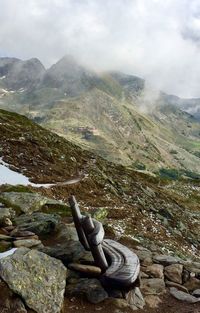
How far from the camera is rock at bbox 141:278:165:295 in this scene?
20.7m

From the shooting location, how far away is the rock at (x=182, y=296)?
20406mm

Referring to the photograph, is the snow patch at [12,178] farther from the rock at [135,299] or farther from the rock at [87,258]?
the rock at [135,299]

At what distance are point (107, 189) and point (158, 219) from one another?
779cm

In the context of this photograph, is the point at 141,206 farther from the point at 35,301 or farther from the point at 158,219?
the point at 35,301

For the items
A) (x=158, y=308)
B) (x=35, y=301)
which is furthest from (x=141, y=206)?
(x=35, y=301)

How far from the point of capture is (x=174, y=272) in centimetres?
2270

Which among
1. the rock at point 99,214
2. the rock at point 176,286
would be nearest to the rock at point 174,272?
the rock at point 176,286

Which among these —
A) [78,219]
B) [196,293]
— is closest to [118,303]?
[78,219]

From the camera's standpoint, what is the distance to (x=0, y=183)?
41438 millimetres

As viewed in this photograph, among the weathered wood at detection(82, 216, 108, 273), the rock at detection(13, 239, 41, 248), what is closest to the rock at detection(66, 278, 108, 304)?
the weathered wood at detection(82, 216, 108, 273)

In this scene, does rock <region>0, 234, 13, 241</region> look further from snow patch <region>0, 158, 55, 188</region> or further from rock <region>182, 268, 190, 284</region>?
snow patch <region>0, 158, 55, 188</region>

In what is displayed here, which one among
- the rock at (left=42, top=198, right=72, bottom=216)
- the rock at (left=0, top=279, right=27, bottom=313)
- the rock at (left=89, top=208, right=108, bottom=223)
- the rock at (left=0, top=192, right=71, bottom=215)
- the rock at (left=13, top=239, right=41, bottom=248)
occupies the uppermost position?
the rock at (left=0, top=279, right=27, bottom=313)

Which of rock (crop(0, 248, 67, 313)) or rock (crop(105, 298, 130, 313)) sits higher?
rock (crop(0, 248, 67, 313))

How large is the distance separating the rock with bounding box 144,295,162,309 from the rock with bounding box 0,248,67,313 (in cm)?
424
